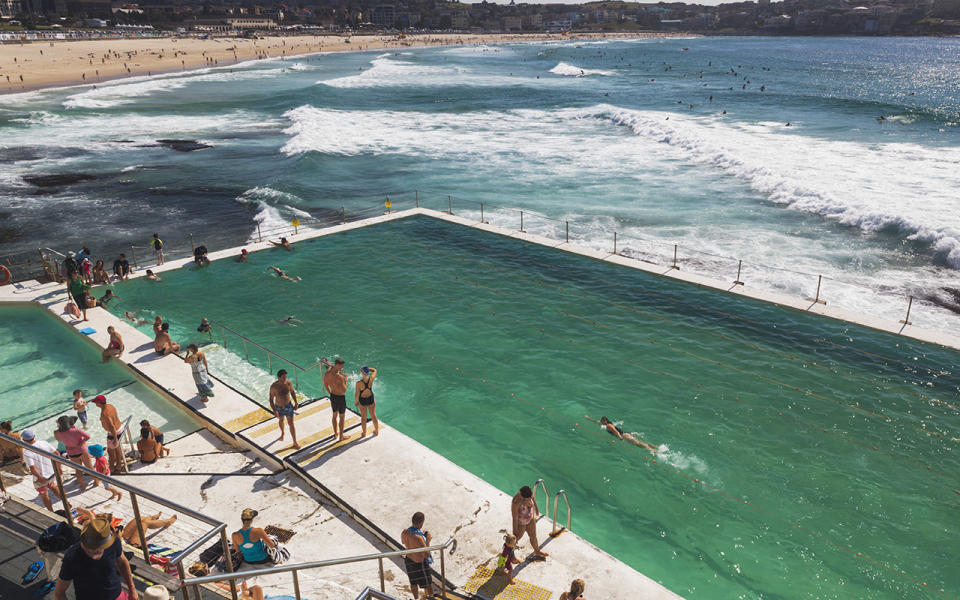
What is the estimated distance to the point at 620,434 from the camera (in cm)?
1470

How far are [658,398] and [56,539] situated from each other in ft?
43.5

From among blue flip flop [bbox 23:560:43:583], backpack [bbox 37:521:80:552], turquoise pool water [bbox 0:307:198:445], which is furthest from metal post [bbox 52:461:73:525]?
turquoise pool water [bbox 0:307:198:445]

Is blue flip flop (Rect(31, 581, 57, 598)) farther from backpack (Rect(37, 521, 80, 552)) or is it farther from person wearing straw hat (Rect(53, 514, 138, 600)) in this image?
person wearing straw hat (Rect(53, 514, 138, 600))

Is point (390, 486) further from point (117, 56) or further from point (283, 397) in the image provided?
point (117, 56)

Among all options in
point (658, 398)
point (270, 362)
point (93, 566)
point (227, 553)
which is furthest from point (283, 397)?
point (658, 398)

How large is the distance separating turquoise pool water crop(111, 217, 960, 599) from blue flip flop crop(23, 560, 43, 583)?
8153mm

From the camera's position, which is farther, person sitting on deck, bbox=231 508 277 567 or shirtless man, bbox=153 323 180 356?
shirtless man, bbox=153 323 180 356

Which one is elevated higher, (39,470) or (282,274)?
(39,470)

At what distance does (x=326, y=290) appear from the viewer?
22938mm

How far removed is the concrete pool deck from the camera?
966 centimetres

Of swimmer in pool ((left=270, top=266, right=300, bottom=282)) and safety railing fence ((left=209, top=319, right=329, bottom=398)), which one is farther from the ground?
swimmer in pool ((left=270, top=266, right=300, bottom=282))

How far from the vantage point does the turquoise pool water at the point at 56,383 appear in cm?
1451

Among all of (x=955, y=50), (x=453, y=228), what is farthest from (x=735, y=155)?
(x=955, y=50)

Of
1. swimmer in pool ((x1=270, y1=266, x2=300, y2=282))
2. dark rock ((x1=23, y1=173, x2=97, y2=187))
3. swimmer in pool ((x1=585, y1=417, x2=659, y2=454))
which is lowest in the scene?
swimmer in pool ((x1=585, y1=417, x2=659, y2=454))
